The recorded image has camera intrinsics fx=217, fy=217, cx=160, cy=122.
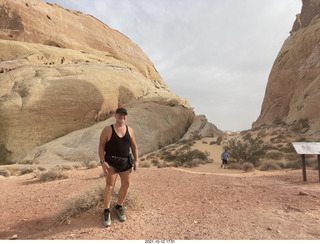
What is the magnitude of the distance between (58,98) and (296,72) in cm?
3054

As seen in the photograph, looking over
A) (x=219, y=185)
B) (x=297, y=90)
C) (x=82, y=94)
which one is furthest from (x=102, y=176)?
(x=297, y=90)

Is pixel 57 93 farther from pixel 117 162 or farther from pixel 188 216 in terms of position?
pixel 188 216

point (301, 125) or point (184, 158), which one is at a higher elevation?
point (301, 125)

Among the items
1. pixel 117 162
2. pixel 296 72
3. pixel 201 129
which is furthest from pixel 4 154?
pixel 296 72

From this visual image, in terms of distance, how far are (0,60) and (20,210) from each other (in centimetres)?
2942

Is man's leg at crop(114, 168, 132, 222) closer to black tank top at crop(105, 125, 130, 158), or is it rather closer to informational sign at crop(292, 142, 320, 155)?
black tank top at crop(105, 125, 130, 158)

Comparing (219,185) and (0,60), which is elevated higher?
(0,60)

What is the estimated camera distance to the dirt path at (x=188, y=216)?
3.39 m

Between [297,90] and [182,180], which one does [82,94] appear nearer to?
[182,180]

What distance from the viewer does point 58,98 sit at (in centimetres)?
2286

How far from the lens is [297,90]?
2641 centimetres

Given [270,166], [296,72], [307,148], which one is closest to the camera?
[307,148]

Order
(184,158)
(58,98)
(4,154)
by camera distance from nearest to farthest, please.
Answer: (184,158) < (4,154) < (58,98)

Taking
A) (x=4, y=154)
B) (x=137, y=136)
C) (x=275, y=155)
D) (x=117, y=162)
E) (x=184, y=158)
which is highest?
(x=137, y=136)
